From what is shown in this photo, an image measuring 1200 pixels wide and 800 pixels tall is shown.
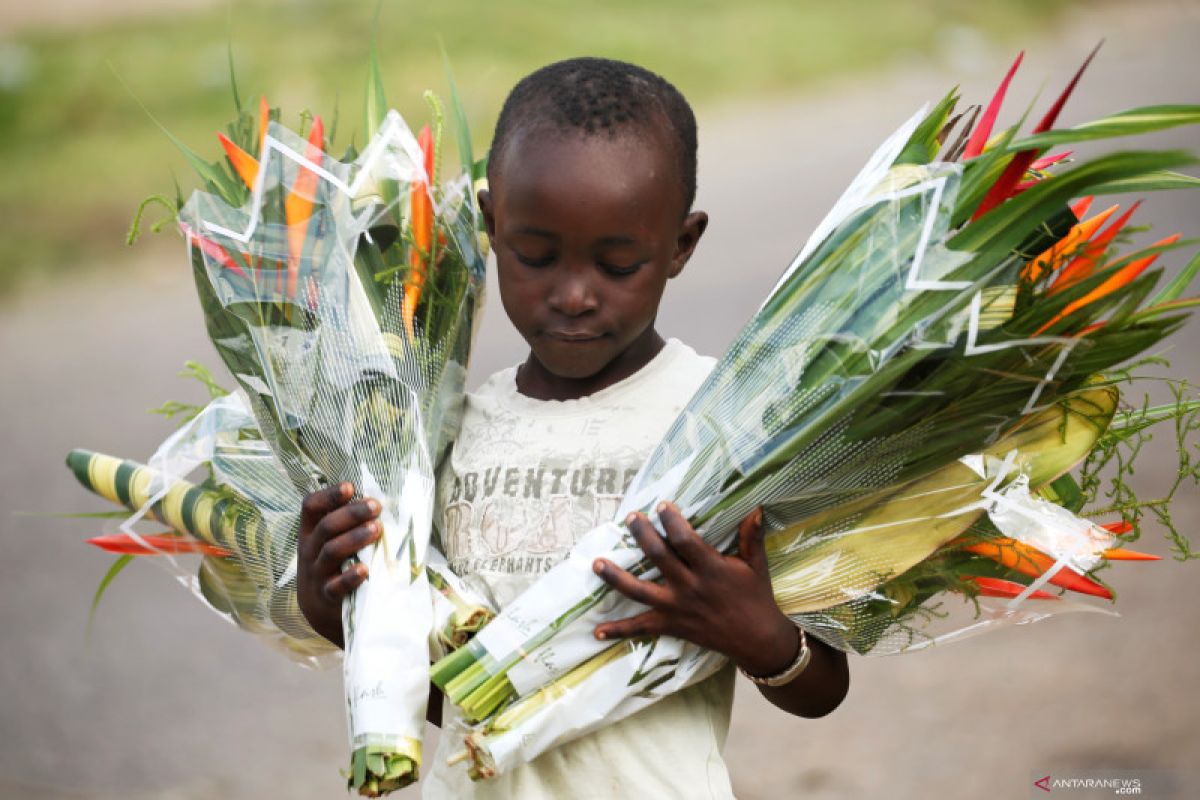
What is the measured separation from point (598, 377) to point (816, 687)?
480mm

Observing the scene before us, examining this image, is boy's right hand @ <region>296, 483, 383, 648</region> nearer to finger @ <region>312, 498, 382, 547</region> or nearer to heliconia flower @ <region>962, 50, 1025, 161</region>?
finger @ <region>312, 498, 382, 547</region>

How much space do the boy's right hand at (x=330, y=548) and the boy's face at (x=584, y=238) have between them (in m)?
0.30

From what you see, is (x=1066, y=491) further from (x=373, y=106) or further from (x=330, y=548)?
(x=373, y=106)

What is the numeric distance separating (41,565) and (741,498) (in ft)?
14.5

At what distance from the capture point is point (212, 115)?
6.85 m

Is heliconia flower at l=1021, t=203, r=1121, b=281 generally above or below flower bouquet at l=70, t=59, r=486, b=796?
above

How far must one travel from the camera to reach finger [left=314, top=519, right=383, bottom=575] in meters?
1.73

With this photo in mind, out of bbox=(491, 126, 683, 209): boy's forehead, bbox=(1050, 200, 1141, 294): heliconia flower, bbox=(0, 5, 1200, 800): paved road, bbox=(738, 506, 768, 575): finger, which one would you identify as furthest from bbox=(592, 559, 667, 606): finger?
bbox=(0, 5, 1200, 800): paved road

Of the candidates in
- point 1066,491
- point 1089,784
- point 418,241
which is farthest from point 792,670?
point 1089,784

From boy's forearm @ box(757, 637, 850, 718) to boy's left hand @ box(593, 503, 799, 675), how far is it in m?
0.10

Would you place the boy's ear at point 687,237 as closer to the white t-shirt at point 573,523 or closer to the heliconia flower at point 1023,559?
the white t-shirt at point 573,523

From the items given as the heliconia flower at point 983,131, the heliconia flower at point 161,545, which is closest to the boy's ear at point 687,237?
the heliconia flower at point 983,131

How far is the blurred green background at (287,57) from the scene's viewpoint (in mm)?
6816

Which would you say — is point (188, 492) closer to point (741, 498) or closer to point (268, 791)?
point (741, 498)
